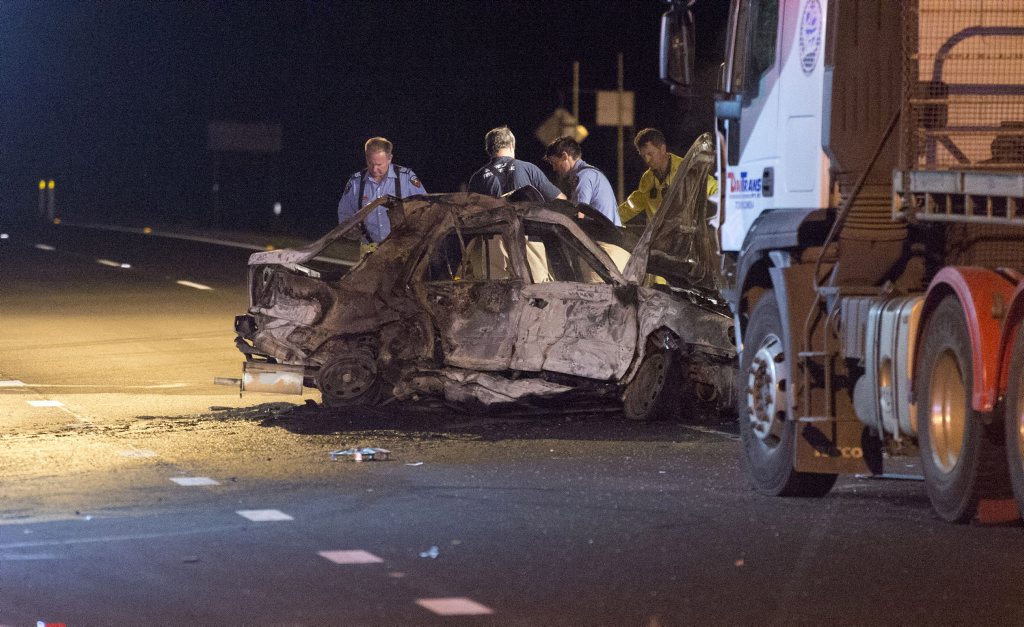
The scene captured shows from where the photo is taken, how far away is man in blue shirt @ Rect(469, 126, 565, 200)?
14.7 metres

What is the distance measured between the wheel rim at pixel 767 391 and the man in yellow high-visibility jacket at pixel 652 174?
5.14 meters

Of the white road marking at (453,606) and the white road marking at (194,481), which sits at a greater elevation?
the white road marking at (194,481)

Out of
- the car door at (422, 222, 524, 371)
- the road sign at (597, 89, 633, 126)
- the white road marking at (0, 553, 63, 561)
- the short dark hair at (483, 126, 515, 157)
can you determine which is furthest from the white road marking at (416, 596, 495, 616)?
the road sign at (597, 89, 633, 126)

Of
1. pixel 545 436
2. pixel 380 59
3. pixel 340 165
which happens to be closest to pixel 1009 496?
pixel 545 436

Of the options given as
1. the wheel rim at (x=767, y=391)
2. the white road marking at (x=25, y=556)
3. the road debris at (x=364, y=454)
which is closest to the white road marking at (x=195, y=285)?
the road debris at (x=364, y=454)

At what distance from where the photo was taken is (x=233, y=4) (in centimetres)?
9988

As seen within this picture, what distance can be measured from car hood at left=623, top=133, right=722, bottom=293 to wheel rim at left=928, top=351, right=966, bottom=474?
4397mm

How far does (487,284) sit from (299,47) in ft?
277

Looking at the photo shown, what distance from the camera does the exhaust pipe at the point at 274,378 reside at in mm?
12211

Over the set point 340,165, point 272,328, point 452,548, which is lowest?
point 452,548

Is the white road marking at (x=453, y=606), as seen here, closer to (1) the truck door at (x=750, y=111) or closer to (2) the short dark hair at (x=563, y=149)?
(1) the truck door at (x=750, y=111)

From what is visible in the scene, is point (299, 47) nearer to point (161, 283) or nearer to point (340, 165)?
point (340, 165)

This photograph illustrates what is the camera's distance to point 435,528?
8.05 metres

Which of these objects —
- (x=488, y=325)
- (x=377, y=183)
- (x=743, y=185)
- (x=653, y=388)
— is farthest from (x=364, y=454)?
(x=377, y=183)
